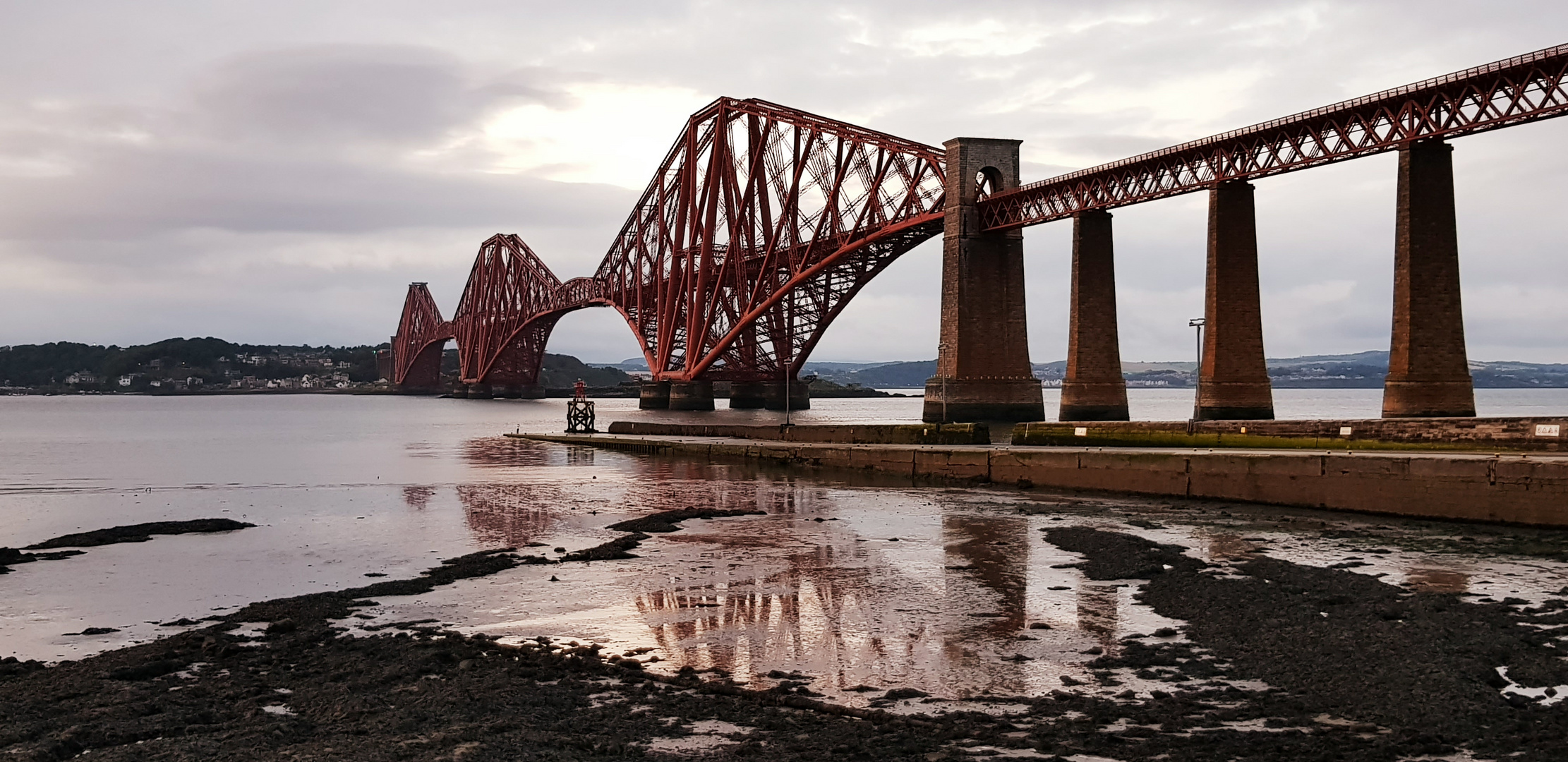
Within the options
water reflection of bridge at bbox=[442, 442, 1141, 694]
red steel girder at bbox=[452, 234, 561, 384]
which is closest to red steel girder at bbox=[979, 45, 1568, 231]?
water reflection of bridge at bbox=[442, 442, 1141, 694]

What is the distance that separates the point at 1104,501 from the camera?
28672 mm

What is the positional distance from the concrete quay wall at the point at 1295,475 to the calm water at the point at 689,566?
0.97m

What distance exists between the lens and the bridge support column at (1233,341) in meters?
44.3

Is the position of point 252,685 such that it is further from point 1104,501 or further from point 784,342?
point 784,342

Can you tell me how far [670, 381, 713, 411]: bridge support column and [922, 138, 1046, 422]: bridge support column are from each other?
43.5 metres

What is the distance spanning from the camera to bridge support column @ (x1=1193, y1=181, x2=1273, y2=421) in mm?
44344

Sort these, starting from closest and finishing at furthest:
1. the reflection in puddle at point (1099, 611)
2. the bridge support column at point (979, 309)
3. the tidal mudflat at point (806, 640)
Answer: the tidal mudflat at point (806, 640)
the reflection in puddle at point (1099, 611)
the bridge support column at point (979, 309)

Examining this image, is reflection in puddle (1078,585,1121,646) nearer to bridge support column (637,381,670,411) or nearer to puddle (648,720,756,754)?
puddle (648,720,756,754)

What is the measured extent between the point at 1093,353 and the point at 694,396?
5846 centimetres

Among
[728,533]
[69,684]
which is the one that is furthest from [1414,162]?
[69,684]

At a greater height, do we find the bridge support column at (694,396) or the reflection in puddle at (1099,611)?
the bridge support column at (694,396)

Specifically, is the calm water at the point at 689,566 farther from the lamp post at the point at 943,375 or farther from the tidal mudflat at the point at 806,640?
the lamp post at the point at 943,375

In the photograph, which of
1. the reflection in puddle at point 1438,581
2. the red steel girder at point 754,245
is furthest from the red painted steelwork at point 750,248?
the reflection in puddle at point 1438,581

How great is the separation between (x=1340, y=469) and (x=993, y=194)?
40409 mm
